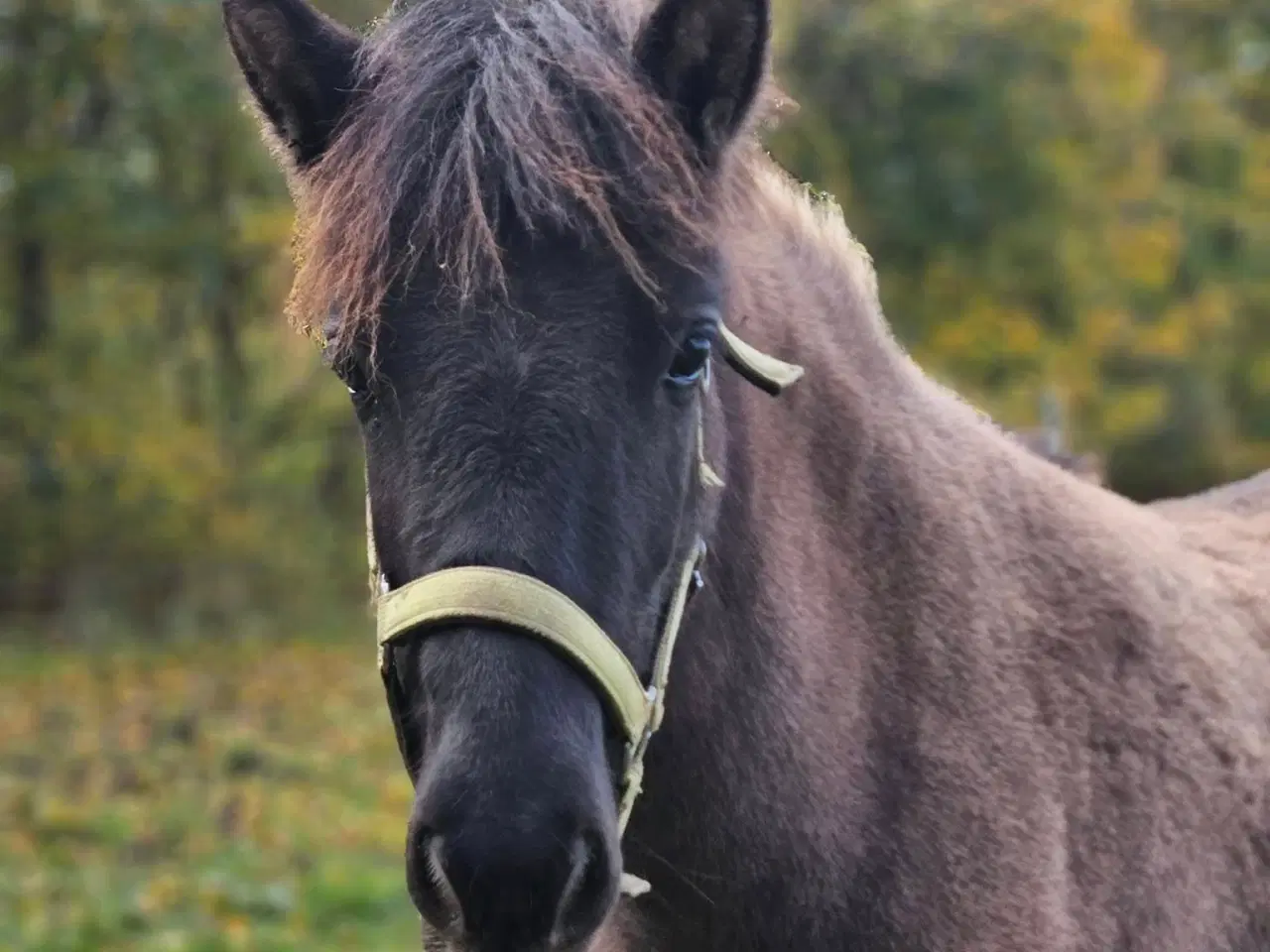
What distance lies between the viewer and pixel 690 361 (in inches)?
86.9

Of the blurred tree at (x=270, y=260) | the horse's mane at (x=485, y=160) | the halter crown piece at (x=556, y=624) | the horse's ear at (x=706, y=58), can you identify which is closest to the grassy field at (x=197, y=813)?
the blurred tree at (x=270, y=260)

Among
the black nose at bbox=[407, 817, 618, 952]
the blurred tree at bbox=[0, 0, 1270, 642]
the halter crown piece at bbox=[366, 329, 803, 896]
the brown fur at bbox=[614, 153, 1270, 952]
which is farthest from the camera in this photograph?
the blurred tree at bbox=[0, 0, 1270, 642]

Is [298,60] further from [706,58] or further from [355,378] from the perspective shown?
[706,58]

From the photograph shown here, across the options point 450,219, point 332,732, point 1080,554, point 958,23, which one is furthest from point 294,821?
point 958,23

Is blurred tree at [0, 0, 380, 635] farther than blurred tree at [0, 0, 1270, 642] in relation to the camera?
No

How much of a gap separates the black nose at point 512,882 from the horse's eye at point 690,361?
0.72 m

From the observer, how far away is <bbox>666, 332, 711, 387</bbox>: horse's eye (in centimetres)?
219

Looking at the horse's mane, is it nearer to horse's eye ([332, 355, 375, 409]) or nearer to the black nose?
horse's eye ([332, 355, 375, 409])

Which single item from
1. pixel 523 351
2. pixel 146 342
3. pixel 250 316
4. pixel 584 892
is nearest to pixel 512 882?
pixel 584 892

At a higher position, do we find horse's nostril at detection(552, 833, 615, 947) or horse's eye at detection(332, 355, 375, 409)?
horse's eye at detection(332, 355, 375, 409)

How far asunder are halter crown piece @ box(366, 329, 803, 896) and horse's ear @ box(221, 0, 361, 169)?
0.70 meters

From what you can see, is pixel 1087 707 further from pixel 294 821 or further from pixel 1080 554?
pixel 294 821

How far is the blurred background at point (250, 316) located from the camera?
1256 centimetres

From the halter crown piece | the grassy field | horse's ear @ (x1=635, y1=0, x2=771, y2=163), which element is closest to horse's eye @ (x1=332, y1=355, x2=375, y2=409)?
the halter crown piece
